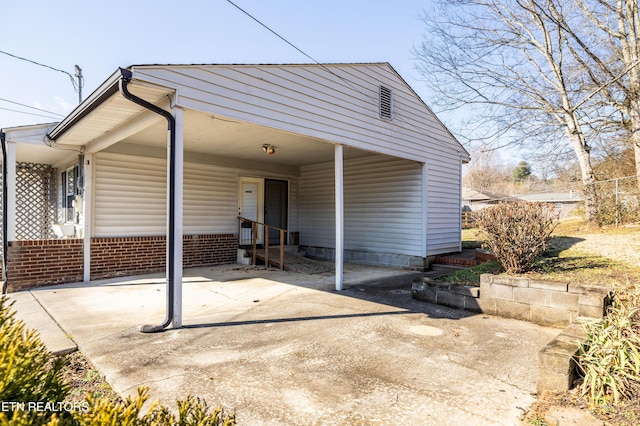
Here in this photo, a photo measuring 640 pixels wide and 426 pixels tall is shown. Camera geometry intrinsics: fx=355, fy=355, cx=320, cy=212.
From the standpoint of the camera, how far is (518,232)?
5.18 metres

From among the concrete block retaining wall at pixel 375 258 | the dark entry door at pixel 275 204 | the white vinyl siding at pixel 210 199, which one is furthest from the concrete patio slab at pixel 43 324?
the concrete block retaining wall at pixel 375 258

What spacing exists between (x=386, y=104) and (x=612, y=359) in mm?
6390

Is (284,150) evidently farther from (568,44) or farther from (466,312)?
(568,44)

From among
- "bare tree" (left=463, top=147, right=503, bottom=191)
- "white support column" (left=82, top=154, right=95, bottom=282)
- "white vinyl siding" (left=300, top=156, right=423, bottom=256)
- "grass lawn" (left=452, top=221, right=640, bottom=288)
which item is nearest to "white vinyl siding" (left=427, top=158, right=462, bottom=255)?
"white vinyl siding" (left=300, top=156, right=423, bottom=256)

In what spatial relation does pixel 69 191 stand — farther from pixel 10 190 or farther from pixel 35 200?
pixel 10 190

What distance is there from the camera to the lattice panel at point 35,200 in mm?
9227

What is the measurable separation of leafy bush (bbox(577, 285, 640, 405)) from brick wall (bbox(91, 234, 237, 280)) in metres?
8.05

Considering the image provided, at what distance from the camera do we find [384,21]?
7.99 m

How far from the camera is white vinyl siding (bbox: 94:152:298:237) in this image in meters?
7.63

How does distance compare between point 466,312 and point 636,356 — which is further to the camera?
point 466,312

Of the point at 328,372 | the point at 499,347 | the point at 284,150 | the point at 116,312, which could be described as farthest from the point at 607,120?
the point at 116,312

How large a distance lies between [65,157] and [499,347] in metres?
9.76

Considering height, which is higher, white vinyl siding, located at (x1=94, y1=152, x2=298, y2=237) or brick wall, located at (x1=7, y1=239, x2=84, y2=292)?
white vinyl siding, located at (x1=94, y1=152, x2=298, y2=237)

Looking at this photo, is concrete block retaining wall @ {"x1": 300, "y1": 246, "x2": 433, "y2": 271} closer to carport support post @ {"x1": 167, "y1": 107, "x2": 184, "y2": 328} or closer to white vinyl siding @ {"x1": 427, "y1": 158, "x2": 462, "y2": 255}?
white vinyl siding @ {"x1": 427, "y1": 158, "x2": 462, "y2": 255}
